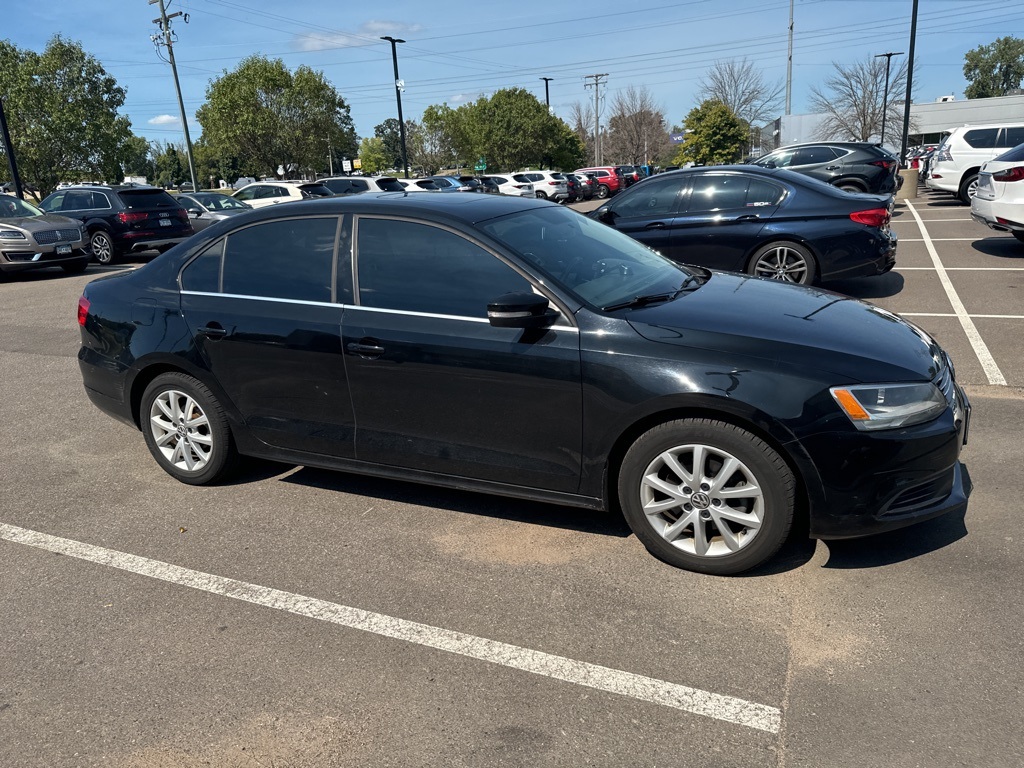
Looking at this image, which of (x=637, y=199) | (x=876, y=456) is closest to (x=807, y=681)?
(x=876, y=456)

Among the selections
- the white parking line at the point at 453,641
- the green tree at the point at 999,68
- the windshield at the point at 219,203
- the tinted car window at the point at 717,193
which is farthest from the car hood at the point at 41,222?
the green tree at the point at 999,68

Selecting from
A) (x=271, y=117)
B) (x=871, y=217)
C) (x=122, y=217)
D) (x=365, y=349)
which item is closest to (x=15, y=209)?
(x=122, y=217)

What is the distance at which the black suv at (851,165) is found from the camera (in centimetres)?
1808

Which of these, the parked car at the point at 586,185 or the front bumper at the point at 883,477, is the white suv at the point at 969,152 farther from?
the front bumper at the point at 883,477

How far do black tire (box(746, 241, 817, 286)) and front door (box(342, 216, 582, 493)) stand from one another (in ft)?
18.5

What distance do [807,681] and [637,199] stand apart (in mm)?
7433

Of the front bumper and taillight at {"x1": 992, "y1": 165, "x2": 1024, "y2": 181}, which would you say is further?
taillight at {"x1": 992, "y1": 165, "x2": 1024, "y2": 181}

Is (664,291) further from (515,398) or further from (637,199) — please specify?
(637,199)

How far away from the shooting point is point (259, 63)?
48000mm

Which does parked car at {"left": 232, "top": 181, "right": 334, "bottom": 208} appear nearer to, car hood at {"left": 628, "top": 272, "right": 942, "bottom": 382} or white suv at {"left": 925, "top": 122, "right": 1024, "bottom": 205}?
white suv at {"left": 925, "top": 122, "right": 1024, "bottom": 205}

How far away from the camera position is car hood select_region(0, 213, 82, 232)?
14.8m

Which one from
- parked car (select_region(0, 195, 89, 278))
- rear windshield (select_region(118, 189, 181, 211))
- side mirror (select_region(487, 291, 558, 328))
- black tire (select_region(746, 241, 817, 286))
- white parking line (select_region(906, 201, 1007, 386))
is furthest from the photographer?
rear windshield (select_region(118, 189, 181, 211))

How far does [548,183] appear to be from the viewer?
33.6m

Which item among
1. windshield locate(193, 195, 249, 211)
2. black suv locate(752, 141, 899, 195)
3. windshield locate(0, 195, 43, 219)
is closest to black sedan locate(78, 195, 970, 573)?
windshield locate(0, 195, 43, 219)
